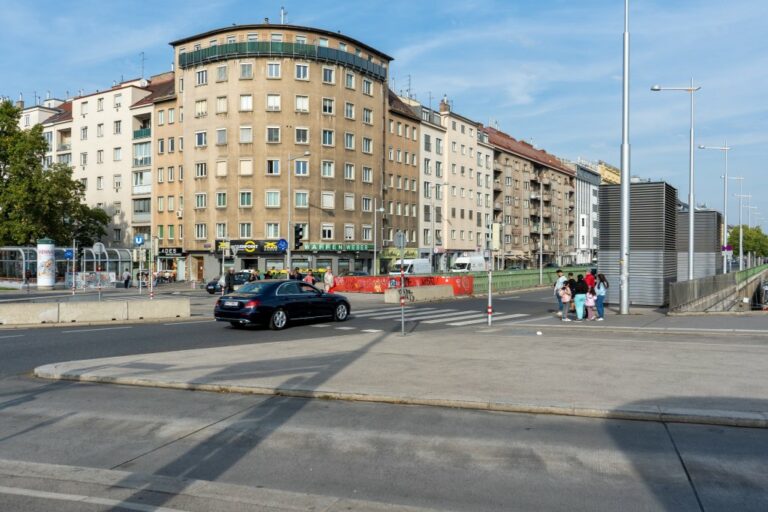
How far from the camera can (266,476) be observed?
5.84 m

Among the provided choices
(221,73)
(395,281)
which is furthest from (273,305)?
(221,73)

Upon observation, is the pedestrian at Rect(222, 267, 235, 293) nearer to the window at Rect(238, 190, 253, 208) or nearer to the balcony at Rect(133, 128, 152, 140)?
the window at Rect(238, 190, 253, 208)

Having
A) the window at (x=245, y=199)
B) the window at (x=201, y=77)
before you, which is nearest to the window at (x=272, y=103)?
the window at (x=201, y=77)

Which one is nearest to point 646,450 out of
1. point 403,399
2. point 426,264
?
point 403,399

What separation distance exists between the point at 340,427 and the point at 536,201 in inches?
3667

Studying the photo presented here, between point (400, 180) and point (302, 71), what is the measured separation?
634 inches

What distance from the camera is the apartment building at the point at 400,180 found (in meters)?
64.9

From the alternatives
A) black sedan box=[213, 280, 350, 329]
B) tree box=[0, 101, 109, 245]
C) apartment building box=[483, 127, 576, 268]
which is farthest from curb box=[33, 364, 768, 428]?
apartment building box=[483, 127, 576, 268]

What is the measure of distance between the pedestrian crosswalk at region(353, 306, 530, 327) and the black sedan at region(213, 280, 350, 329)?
280 cm

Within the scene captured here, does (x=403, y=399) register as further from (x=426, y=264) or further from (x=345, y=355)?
(x=426, y=264)

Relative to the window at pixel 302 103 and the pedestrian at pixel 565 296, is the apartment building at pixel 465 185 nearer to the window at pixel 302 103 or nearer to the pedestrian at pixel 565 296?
the window at pixel 302 103

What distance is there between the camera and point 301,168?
56.4 m

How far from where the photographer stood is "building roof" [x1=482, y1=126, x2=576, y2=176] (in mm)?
90125

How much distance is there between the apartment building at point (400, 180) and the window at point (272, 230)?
12113mm
